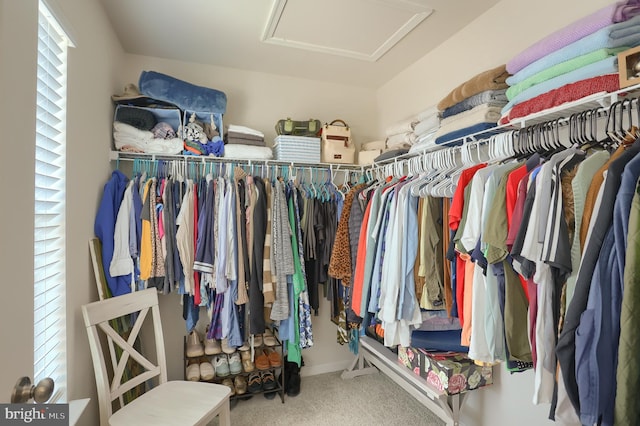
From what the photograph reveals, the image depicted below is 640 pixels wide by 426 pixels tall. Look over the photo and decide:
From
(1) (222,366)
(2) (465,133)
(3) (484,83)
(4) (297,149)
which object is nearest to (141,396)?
(1) (222,366)

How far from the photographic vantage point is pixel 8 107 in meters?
0.92

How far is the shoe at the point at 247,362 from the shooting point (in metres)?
2.44

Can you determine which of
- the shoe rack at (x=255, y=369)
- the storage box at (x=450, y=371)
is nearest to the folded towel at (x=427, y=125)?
the storage box at (x=450, y=371)

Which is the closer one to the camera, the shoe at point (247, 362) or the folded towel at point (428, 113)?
the folded towel at point (428, 113)

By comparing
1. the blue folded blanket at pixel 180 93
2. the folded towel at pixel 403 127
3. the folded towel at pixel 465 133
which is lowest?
the folded towel at pixel 465 133

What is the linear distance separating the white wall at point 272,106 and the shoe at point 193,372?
258 millimetres

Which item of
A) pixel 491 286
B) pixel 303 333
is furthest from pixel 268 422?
pixel 491 286

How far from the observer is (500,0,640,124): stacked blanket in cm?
118

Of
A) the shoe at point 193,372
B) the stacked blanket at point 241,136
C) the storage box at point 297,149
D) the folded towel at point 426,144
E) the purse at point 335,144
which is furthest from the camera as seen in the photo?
the purse at point 335,144

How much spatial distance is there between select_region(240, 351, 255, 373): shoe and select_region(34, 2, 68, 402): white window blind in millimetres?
1236

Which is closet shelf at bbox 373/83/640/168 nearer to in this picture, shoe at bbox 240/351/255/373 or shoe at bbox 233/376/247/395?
shoe at bbox 240/351/255/373

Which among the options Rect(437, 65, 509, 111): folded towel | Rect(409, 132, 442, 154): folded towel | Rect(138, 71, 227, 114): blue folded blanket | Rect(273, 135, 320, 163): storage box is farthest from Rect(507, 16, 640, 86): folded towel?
Rect(138, 71, 227, 114): blue folded blanket

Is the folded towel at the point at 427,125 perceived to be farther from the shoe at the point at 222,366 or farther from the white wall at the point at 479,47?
the shoe at the point at 222,366

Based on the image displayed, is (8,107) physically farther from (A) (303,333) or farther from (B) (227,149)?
(A) (303,333)
